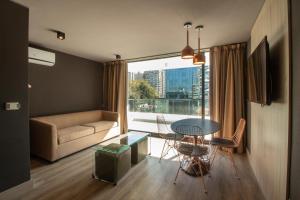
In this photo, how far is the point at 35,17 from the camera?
222cm

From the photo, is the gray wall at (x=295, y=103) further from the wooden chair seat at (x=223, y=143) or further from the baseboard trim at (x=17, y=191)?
the baseboard trim at (x=17, y=191)

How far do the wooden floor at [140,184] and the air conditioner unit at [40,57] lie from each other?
2.07m

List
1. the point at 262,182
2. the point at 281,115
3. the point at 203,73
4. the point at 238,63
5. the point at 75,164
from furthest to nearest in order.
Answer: the point at 203,73 < the point at 238,63 < the point at 75,164 < the point at 262,182 < the point at 281,115

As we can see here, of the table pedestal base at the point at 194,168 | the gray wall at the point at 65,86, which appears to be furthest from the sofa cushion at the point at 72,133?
the table pedestal base at the point at 194,168

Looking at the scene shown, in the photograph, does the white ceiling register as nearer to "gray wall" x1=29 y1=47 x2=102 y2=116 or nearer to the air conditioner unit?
the air conditioner unit

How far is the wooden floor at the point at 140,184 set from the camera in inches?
75.8

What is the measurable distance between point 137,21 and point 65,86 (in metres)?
2.89

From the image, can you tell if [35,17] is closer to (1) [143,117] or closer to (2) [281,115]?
(2) [281,115]

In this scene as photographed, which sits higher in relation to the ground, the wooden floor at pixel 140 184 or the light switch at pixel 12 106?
the light switch at pixel 12 106

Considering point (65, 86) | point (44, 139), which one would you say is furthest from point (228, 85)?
point (65, 86)

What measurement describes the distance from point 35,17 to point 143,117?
4.20 meters

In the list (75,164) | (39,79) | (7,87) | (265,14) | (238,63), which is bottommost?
(75,164)

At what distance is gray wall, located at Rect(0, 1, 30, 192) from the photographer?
179 cm

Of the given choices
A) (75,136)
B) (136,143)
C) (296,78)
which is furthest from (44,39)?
(296,78)
